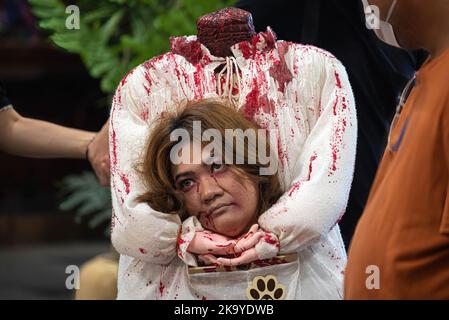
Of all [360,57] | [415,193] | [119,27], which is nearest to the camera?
[415,193]

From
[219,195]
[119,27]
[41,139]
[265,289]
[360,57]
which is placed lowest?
[265,289]

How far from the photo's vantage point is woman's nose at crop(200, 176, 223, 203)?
1.63m

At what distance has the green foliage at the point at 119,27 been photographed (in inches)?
103

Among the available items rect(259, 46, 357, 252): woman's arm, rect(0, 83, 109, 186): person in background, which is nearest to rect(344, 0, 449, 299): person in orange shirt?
rect(259, 46, 357, 252): woman's arm

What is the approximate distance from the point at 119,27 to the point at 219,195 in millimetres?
1391

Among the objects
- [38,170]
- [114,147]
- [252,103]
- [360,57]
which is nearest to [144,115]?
[114,147]

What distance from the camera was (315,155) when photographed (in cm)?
164

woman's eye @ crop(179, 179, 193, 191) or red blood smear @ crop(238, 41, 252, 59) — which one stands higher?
red blood smear @ crop(238, 41, 252, 59)

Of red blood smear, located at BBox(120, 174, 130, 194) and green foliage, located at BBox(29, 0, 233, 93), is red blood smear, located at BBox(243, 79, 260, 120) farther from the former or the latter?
green foliage, located at BBox(29, 0, 233, 93)

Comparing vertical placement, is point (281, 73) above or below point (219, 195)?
above

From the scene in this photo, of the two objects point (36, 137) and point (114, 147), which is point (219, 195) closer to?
point (114, 147)

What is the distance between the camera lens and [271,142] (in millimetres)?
1648

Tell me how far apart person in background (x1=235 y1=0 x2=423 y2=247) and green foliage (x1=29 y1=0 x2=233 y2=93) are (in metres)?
0.36
